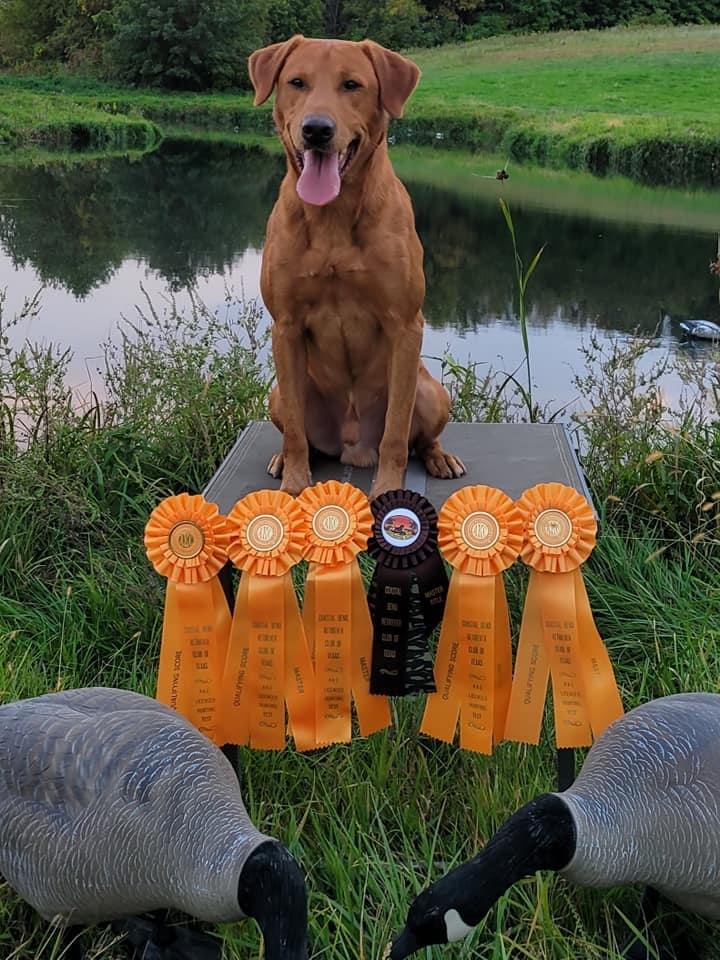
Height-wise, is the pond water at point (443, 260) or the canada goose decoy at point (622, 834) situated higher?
the pond water at point (443, 260)

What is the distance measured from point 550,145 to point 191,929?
20720 mm

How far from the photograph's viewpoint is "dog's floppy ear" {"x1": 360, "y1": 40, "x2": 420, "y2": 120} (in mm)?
2238

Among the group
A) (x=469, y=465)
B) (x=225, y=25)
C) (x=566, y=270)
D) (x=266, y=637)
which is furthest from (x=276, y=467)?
(x=225, y=25)

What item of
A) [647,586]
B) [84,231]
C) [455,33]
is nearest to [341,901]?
[647,586]

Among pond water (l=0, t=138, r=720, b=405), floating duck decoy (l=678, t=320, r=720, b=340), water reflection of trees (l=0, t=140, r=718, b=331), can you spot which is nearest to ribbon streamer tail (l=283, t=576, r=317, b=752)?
pond water (l=0, t=138, r=720, b=405)

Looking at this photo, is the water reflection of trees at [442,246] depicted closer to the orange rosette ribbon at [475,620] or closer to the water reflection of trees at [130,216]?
the water reflection of trees at [130,216]

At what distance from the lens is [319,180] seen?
215cm

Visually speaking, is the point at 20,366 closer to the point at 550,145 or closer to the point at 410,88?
the point at 410,88

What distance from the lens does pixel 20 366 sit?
12.1ft

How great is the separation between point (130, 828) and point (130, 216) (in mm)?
10584

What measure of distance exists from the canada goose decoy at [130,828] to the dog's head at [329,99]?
1.38 meters

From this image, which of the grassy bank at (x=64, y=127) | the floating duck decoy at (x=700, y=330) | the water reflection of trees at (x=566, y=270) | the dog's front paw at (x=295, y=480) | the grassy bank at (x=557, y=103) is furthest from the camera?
the grassy bank at (x=64, y=127)

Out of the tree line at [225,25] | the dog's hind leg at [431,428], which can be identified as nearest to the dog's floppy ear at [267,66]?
the dog's hind leg at [431,428]

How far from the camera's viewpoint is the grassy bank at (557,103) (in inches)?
700
